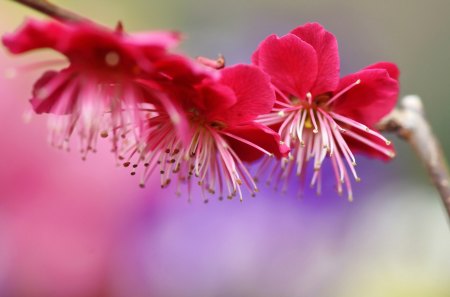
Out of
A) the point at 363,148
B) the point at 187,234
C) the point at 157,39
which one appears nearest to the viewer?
the point at 157,39

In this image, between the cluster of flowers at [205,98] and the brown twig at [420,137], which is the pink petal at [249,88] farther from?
the brown twig at [420,137]

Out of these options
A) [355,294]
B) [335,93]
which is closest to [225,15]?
[355,294]

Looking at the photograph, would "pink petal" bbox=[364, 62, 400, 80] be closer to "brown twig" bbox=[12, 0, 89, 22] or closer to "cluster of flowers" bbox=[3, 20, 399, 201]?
"cluster of flowers" bbox=[3, 20, 399, 201]

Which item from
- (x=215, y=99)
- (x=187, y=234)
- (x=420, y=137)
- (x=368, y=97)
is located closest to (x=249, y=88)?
(x=215, y=99)

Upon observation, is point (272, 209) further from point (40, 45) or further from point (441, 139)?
point (40, 45)

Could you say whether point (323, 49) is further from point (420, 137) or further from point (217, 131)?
point (420, 137)

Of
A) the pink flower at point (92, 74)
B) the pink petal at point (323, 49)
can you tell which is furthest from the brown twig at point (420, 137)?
the pink flower at point (92, 74)

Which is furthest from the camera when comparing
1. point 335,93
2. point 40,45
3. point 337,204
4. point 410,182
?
point 410,182
